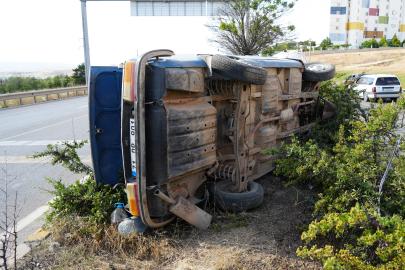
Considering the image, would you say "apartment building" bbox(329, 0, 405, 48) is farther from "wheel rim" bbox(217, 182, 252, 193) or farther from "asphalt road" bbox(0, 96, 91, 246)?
"wheel rim" bbox(217, 182, 252, 193)

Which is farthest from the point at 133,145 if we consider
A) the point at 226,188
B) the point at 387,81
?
the point at 387,81

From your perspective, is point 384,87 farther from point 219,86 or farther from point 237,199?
point 237,199

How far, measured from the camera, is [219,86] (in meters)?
4.54

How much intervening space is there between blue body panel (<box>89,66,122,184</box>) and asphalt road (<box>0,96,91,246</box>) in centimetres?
61

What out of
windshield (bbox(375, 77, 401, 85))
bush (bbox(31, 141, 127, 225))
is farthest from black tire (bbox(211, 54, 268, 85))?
windshield (bbox(375, 77, 401, 85))

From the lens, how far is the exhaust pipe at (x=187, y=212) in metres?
3.71

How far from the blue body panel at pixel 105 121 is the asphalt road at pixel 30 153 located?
61cm

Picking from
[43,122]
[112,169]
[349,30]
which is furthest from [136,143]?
[349,30]

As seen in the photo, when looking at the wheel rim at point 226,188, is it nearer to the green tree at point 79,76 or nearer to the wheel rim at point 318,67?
the wheel rim at point 318,67

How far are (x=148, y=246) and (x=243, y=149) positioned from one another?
1865 mm

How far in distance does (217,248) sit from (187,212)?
562 millimetres

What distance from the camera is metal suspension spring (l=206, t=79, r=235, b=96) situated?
4.44 meters

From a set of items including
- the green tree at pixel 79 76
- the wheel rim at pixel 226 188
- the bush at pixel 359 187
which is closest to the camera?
the bush at pixel 359 187

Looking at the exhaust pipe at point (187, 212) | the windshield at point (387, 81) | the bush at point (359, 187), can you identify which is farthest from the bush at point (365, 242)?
the windshield at point (387, 81)
